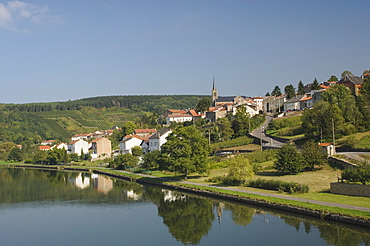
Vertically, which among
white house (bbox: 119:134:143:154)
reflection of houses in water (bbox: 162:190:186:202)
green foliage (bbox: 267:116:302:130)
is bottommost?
reflection of houses in water (bbox: 162:190:186:202)

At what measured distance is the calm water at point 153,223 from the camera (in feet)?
82.5

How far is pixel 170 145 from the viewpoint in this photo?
47.6 m

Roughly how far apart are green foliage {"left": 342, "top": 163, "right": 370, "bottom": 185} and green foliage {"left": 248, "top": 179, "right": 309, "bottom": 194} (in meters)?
3.14

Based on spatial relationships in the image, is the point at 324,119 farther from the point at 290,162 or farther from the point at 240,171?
the point at 240,171

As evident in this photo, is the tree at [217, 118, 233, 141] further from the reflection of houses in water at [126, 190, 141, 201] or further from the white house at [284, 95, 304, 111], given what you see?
the reflection of houses in water at [126, 190, 141, 201]

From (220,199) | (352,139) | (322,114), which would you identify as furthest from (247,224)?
(322,114)

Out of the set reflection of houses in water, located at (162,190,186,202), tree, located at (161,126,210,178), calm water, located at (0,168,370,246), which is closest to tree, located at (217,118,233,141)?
tree, located at (161,126,210,178)

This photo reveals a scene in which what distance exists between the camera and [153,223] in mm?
30625

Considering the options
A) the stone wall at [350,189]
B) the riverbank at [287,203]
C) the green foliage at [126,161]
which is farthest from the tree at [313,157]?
the green foliage at [126,161]

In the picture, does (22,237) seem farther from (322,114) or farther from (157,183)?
(322,114)

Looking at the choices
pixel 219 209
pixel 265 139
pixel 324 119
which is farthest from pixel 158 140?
pixel 219 209

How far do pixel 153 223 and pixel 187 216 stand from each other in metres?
3.28

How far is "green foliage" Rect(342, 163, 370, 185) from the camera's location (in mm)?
30703

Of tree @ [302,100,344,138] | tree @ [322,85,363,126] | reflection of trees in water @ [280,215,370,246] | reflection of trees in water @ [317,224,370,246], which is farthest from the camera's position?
tree @ [322,85,363,126]
